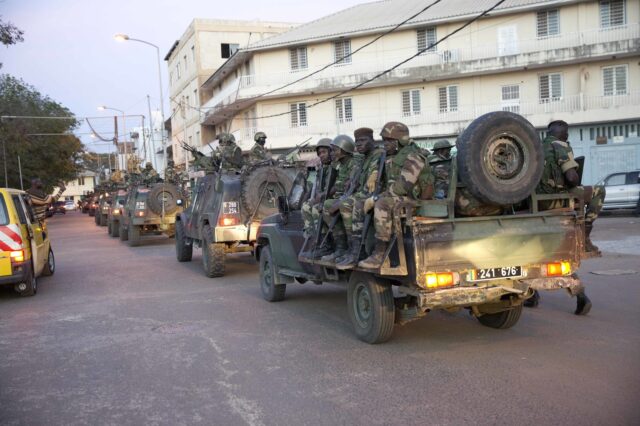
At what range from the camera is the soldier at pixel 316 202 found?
7.20 m

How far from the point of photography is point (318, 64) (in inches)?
1391

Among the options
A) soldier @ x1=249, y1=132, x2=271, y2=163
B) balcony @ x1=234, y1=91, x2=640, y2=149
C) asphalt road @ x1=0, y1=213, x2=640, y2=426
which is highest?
balcony @ x1=234, y1=91, x2=640, y2=149

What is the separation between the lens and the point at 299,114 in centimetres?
3644

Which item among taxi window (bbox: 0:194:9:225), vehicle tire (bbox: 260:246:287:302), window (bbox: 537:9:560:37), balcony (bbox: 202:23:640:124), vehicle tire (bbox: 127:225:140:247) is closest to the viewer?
vehicle tire (bbox: 260:246:287:302)

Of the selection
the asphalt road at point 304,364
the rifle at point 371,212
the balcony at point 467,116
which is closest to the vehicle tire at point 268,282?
the asphalt road at point 304,364

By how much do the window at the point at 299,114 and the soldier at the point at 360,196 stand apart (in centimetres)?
2988

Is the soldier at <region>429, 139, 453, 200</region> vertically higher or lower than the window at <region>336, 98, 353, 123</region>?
lower

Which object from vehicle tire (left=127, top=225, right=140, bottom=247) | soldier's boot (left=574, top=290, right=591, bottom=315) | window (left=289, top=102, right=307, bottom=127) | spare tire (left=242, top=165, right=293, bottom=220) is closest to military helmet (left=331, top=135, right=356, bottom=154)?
soldier's boot (left=574, top=290, right=591, bottom=315)

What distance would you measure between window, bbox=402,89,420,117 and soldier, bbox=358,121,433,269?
28.0 metres

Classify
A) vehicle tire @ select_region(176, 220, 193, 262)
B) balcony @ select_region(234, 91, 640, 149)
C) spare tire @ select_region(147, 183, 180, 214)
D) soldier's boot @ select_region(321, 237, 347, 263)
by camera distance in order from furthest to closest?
balcony @ select_region(234, 91, 640, 149), spare tire @ select_region(147, 183, 180, 214), vehicle tire @ select_region(176, 220, 193, 262), soldier's boot @ select_region(321, 237, 347, 263)

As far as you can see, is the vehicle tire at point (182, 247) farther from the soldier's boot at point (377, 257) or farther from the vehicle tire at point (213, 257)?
the soldier's boot at point (377, 257)

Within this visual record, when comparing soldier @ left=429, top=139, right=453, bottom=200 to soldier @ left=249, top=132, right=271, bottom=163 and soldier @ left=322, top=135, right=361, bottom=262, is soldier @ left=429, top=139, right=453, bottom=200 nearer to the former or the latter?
soldier @ left=322, top=135, right=361, bottom=262

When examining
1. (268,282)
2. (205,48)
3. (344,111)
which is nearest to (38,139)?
(205,48)

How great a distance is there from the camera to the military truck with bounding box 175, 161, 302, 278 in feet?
37.3
